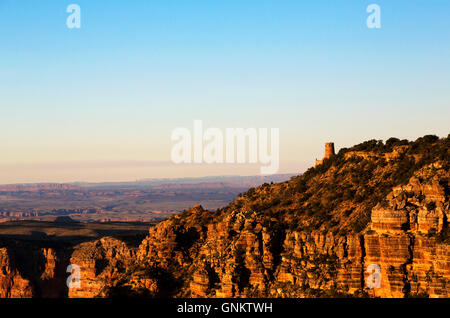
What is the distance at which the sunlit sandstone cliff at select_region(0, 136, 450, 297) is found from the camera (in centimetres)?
4584

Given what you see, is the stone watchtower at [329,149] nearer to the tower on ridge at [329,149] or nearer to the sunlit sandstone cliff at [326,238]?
the tower on ridge at [329,149]

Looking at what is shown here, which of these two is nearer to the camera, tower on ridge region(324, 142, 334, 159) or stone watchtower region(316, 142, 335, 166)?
stone watchtower region(316, 142, 335, 166)

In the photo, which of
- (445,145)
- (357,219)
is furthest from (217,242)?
(445,145)

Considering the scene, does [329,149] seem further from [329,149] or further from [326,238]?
[326,238]

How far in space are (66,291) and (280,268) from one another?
59.4m

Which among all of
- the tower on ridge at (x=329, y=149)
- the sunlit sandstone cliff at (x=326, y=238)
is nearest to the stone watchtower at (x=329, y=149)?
the tower on ridge at (x=329, y=149)

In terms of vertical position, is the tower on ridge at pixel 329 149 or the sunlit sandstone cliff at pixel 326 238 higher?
the tower on ridge at pixel 329 149

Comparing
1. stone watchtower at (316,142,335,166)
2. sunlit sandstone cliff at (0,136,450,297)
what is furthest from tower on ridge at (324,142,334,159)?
sunlit sandstone cliff at (0,136,450,297)

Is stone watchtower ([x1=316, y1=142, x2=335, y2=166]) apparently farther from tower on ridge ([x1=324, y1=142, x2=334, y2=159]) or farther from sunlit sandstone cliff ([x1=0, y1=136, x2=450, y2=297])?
sunlit sandstone cliff ([x1=0, y1=136, x2=450, y2=297])

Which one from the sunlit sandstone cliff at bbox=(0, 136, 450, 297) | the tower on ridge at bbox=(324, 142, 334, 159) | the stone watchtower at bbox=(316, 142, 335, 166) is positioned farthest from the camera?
the tower on ridge at bbox=(324, 142, 334, 159)

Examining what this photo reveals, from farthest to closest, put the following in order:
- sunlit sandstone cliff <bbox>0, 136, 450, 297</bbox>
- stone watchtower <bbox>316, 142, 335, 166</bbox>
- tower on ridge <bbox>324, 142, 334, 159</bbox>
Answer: tower on ridge <bbox>324, 142, 334, 159</bbox> < stone watchtower <bbox>316, 142, 335, 166</bbox> < sunlit sandstone cliff <bbox>0, 136, 450, 297</bbox>

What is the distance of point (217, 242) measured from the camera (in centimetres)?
5838

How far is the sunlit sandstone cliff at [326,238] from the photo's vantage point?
45.8 m

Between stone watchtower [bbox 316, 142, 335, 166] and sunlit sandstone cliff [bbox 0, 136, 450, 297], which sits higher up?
stone watchtower [bbox 316, 142, 335, 166]
